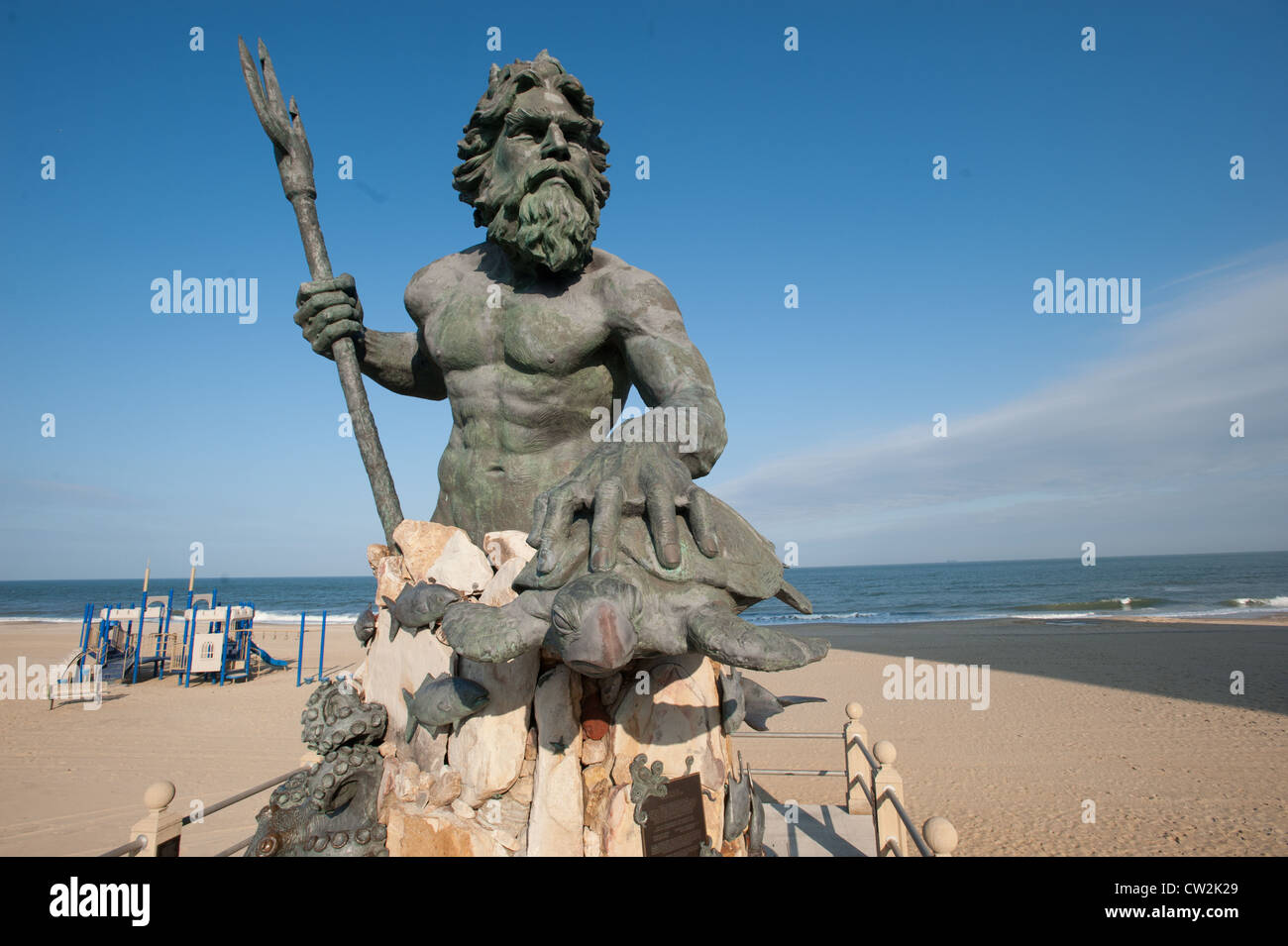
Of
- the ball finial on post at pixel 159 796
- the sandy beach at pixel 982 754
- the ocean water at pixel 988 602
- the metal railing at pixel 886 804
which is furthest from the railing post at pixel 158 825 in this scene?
the ocean water at pixel 988 602

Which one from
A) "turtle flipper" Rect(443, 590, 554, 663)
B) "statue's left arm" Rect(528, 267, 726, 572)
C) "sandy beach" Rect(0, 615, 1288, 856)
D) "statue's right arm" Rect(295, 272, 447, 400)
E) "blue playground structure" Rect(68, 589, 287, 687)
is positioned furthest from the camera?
"blue playground structure" Rect(68, 589, 287, 687)

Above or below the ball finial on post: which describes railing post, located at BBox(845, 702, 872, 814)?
below

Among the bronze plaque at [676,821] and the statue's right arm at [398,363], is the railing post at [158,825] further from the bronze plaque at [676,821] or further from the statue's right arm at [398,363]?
the bronze plaque at [676,821]

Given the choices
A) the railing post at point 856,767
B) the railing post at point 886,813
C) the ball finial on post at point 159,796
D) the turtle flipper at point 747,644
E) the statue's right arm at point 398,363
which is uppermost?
the statue's right arm at point 398,363

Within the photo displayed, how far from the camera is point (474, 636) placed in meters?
1.95

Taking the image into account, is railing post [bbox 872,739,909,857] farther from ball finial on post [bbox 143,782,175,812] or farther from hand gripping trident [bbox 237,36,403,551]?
ball finial on post [bbox 143,782,175,812]

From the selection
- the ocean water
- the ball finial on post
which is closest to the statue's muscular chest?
the ball finial on post

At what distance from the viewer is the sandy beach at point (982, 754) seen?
6910 mm

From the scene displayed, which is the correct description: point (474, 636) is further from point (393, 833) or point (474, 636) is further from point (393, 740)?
point (393, 740)

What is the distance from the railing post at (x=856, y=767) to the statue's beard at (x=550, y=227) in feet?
15.2

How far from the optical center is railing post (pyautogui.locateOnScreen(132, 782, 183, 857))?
326cm

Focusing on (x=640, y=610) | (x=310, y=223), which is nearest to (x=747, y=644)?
(x=640, y=610)

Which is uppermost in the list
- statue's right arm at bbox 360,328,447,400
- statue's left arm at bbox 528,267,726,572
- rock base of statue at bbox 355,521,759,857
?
statue's right arm at bbox 360,328,447,400

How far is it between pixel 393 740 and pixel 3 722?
12338 mm
